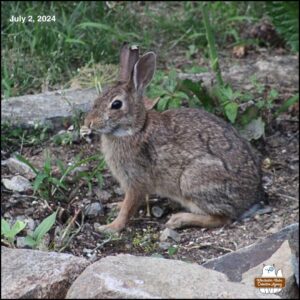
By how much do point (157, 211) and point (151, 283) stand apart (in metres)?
2.63

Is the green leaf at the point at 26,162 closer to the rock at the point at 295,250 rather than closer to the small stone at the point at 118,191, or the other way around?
the small stone at the point at 118,191

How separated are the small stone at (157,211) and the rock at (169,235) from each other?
0.46 meters

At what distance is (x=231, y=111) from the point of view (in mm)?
6594

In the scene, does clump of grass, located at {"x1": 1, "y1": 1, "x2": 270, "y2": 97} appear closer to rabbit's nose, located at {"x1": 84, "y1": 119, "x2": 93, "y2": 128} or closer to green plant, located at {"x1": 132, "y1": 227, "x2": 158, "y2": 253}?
rabbit's nose, located at {"x1": 84, "y1": 119, "x2": 93, "y2": 128}

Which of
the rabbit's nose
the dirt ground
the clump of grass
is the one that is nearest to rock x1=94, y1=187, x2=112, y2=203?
the dirt ground

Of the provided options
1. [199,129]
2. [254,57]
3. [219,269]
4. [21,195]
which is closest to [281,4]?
[254,57]

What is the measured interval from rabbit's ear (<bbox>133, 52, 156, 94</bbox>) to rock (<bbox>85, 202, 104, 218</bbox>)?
0.81 meters

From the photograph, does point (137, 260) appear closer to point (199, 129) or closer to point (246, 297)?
point (246, 297)

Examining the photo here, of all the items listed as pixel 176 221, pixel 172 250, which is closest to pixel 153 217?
pixel 176 221

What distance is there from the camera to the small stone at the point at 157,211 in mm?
6141

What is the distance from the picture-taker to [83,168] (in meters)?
6.26

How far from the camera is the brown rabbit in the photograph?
5.97 metres

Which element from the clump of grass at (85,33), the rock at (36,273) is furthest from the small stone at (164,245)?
the clump of grass at (85,33)

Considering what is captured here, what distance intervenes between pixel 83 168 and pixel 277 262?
243 cm
